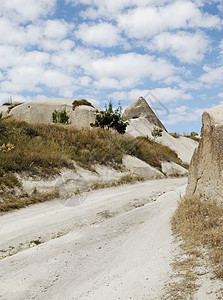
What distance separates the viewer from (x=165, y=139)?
30500 mm

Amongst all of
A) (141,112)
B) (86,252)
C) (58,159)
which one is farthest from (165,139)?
(86,252)

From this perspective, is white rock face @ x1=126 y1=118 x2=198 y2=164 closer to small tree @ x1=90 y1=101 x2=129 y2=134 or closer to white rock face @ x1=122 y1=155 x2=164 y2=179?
small tree @ x1=90 y1=101 x2=129 y2=134

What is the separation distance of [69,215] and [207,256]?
185 inches

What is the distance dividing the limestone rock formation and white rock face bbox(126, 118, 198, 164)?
20036 mm

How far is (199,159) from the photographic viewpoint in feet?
22.7

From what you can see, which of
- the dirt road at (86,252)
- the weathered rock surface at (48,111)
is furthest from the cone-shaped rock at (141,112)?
the dirt road at (86,252)

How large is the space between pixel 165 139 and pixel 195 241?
26.3m

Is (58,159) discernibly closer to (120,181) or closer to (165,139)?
(120,181)

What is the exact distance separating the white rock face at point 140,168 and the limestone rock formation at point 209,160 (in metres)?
7.45

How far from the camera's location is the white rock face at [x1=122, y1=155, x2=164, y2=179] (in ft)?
47.9

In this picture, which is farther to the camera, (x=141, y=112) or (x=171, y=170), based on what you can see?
(x=141, y=112)

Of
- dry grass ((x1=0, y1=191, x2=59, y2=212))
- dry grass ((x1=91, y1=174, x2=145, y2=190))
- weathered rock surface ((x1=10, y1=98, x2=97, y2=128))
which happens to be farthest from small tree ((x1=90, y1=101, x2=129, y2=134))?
dry grass ((x1=0, y1=191, x2=59, y2=212))

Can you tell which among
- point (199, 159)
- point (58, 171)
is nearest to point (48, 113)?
point (58, 171)

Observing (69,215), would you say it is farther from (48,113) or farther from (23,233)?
(48,113)
